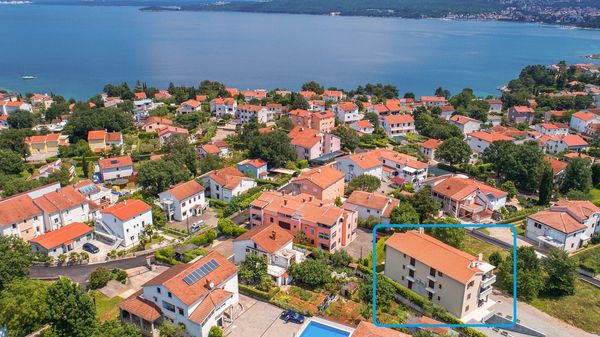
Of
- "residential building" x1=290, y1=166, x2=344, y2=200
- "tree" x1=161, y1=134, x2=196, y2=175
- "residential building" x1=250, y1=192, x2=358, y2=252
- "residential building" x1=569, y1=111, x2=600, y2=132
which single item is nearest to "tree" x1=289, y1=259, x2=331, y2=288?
"residential building" x1=250, y1=192, x2=358, y2=252

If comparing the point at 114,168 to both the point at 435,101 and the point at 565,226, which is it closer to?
the point at 565,226

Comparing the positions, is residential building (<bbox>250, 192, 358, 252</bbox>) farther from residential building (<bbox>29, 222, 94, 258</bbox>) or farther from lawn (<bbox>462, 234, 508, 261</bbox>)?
residential building (<bbox>29, 222, 94, 258</bbox>)

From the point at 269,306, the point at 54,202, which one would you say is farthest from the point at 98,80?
the point at 269,306

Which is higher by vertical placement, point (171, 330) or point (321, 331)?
point (321, 331)

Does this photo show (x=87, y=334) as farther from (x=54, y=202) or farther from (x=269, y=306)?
(x=54, y=202)

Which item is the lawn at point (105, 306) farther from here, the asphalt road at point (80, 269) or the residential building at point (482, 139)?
the residential building at point (482, 139)

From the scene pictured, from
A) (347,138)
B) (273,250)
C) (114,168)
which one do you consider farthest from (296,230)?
(347,138)

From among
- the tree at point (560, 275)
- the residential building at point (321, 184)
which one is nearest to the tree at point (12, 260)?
the residential building at point (321, 184)
